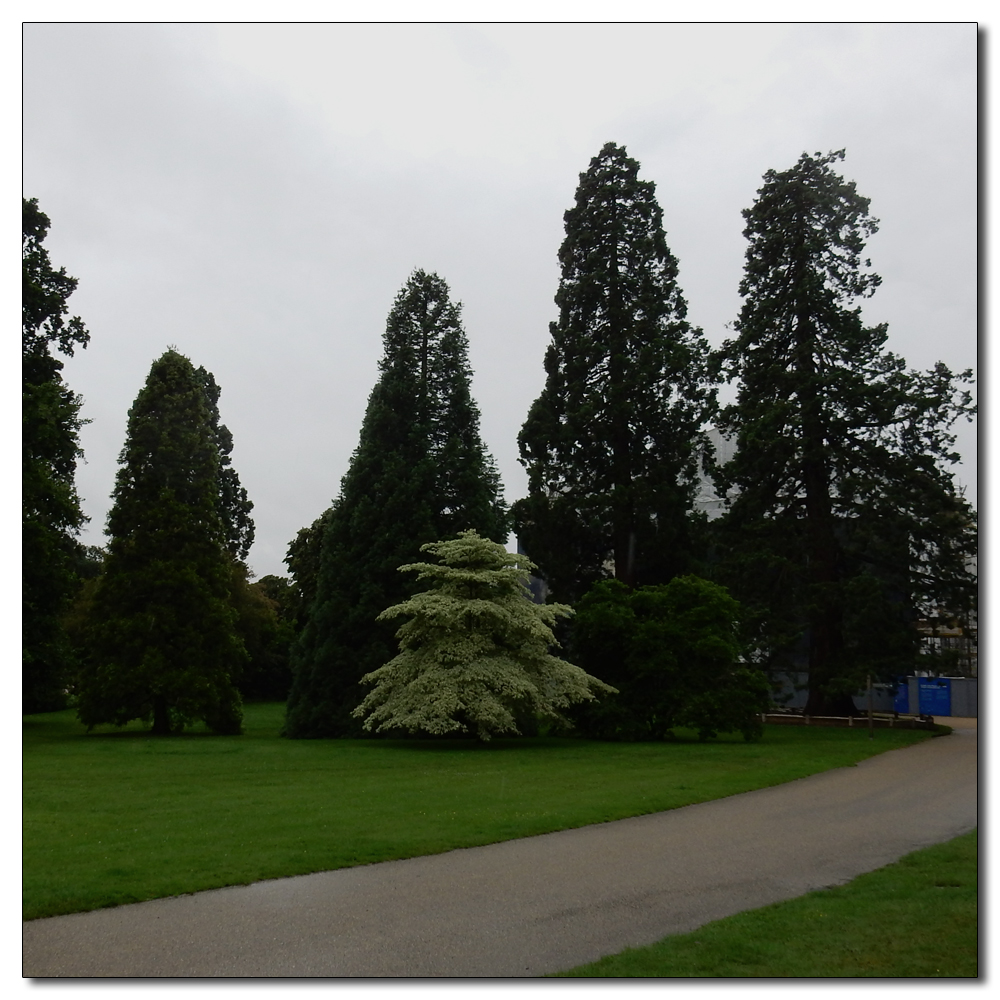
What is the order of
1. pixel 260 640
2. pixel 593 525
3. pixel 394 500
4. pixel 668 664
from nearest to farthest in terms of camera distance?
pixel 668 664
pixel 394 500
pixel 593 525
pixel 260 640

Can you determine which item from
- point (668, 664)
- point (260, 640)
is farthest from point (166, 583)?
point (260, 640)

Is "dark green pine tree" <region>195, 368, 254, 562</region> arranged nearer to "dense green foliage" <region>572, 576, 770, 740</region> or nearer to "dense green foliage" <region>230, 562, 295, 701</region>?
"dense green foliage" <region>230, 562, 295, 701</region>

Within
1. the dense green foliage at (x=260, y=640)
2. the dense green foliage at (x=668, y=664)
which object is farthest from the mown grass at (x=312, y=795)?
the dense green foliage at (x=260, y=640)

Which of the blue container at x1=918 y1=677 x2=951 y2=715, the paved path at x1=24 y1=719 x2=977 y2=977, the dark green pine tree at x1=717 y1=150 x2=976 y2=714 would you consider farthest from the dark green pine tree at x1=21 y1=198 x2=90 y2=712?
the dark green pine tree at x1=717 y1=150 x2=976 y2=714

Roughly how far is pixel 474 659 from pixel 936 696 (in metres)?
8.01

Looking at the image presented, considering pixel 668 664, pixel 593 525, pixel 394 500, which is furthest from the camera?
pixel 593 525

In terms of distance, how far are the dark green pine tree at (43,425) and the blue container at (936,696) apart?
8.60 meters

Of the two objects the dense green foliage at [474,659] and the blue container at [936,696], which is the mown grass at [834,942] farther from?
the dense green foliage at [474,659]

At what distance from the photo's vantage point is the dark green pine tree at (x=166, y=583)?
19578 mm

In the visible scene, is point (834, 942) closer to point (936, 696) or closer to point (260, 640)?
point (936, 696)

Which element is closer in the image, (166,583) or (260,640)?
(166,583)

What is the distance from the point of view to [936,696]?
35.5ft

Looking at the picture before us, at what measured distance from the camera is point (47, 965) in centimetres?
525

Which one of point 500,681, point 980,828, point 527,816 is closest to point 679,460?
point 500,681
